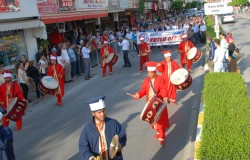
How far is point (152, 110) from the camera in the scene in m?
7.00

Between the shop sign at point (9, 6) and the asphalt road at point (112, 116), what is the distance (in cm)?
426

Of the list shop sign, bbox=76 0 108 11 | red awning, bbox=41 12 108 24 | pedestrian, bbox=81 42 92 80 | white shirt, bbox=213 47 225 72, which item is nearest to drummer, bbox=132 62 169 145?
white shirt, bbox=213 47 225 72

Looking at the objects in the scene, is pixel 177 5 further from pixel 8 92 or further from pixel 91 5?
pixel 8 92

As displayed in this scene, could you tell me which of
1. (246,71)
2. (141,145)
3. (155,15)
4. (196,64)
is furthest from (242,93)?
(155,15)

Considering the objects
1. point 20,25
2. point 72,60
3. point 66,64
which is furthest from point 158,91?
point 20,25

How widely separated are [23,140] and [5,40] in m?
8.22

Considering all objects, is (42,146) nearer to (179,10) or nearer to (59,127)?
(59,127)

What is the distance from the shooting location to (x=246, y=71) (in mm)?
14125

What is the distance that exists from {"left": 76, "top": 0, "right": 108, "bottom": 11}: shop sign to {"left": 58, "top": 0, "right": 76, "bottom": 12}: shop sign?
0.74 metres

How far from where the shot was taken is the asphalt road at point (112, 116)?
24.9ft

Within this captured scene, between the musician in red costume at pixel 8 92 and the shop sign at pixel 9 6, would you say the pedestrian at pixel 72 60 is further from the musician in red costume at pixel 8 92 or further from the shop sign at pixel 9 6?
the musician in red costume at pixel 8 92

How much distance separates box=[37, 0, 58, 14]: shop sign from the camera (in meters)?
18.4

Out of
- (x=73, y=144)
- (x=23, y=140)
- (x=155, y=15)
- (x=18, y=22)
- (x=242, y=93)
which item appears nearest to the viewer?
(x=242, y=93)

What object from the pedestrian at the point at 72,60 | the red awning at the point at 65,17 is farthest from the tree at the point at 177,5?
the pedestrian at the point at 72,60
